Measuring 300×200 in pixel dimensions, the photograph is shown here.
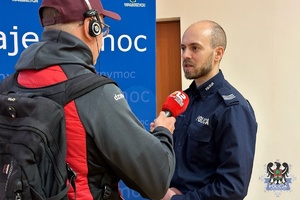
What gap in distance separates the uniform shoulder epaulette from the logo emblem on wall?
236cm

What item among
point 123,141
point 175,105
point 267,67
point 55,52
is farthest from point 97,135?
point 267,67

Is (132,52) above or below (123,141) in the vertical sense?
above

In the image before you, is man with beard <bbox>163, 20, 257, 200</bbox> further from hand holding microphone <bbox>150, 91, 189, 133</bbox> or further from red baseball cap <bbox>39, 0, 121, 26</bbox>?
red baseball cap <bbox>39, 0, 121, 26</bbox>

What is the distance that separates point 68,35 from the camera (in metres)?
1.04

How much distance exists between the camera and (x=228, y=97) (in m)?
1.69

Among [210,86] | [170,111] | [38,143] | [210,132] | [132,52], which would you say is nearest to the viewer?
[38,143]

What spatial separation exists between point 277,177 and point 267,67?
1.17 metres

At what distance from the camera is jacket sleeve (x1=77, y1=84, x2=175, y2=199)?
954 millimetres

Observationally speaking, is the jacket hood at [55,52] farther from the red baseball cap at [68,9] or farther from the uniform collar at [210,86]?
the uniform collar at [210,86]

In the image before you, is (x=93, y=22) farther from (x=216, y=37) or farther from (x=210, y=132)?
(x=216, y=37)

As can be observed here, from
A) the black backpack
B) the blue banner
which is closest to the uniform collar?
the blue banner

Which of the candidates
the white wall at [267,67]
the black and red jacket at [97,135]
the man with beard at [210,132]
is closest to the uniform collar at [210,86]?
the man with beard at [210,132]

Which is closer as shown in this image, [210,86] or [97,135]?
[97,135]

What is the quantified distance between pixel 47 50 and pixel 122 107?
0.89ft
